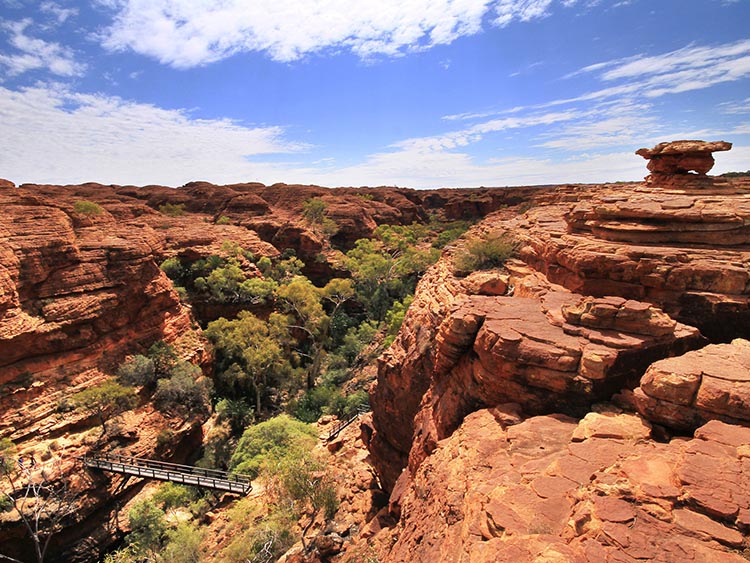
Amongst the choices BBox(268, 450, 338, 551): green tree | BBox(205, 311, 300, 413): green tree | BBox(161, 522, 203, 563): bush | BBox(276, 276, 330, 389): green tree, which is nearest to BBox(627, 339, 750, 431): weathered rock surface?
BBox(268, 450, 338, 551): green tree

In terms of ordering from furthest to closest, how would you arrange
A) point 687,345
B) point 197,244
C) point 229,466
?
point 197,244 → point 229,466 → point 687,345

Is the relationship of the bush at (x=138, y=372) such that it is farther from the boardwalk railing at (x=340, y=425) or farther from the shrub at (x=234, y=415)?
the boardwalk railing at (x=340, y=425)

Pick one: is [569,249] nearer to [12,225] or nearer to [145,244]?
[145,244]

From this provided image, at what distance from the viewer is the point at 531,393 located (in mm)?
7203

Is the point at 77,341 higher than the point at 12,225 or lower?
lower

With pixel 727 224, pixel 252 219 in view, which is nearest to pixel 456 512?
pixel 727 224

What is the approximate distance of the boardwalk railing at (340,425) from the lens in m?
18.5

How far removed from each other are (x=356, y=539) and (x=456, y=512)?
5808mm

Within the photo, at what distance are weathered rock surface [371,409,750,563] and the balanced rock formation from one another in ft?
36.6

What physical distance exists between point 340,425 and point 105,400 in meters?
11.1

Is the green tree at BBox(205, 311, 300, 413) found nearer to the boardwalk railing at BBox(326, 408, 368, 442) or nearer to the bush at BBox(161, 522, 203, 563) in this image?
the boardwalk railing at BBox(326, 408, 368, 442)

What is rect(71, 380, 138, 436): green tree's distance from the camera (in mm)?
17234

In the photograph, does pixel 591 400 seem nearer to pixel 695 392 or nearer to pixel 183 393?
pixel 695 392

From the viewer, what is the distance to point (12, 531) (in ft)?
46.0
